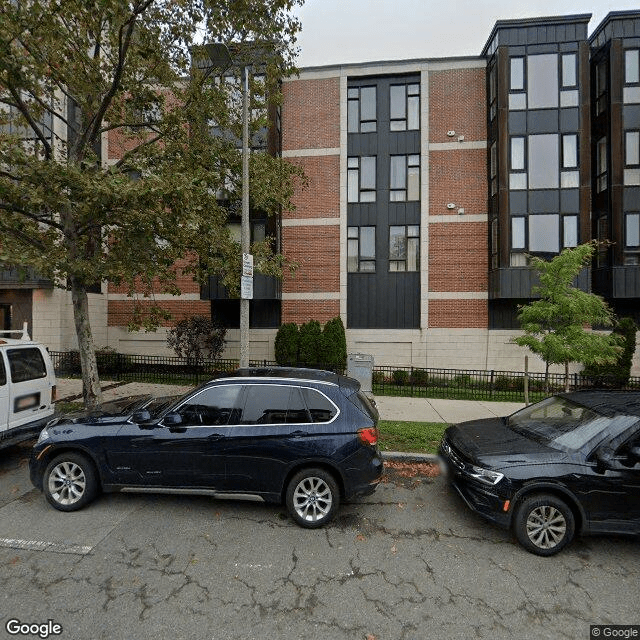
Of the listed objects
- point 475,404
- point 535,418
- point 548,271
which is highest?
point 548,271

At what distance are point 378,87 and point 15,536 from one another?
17.6 metres

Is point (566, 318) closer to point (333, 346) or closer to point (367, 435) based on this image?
point (367, 435)

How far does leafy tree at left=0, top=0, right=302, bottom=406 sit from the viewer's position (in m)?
5.89

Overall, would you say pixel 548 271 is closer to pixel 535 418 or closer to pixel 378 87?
pixel 535 418

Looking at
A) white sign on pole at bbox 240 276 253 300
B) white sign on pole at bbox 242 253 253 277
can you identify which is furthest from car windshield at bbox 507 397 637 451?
white sign on pole at bbox 242 253 253 277

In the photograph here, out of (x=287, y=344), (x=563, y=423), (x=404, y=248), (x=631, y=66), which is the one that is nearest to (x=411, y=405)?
(x=563, y=423)

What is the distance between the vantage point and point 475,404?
32.9ft

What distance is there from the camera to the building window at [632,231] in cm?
1326

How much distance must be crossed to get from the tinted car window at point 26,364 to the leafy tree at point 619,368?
50.3ft

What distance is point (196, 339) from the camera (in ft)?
46.2

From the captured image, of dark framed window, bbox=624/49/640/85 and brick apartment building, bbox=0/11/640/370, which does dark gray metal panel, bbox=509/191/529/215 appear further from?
dark framed window, bbox=624/49/640/85

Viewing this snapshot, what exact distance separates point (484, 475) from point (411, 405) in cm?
593

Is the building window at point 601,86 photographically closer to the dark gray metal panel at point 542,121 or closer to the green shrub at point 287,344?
the dark gray metal panel at point 542,121

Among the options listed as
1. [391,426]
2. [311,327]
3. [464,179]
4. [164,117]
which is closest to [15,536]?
[391,426]
